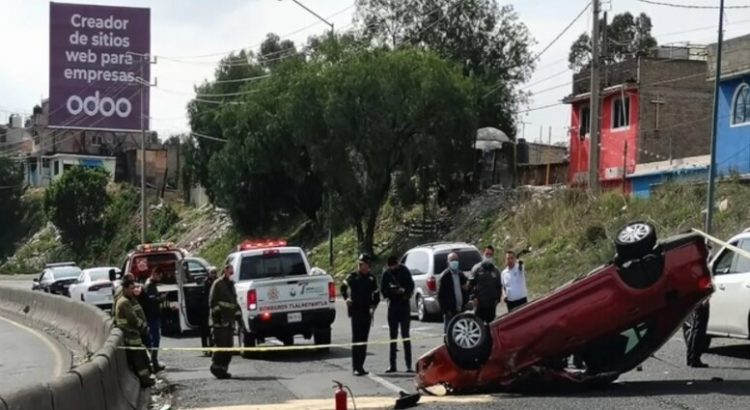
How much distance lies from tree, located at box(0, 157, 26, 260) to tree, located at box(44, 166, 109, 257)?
15688 millimetres

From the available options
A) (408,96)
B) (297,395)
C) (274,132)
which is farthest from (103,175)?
(297,395)

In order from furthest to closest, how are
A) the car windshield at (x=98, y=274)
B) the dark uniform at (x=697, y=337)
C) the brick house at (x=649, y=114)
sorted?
the brick house at (x=649, y=114)
the car windshield at (x=98, y=274)
the dark uniform at (x=697, y=337)

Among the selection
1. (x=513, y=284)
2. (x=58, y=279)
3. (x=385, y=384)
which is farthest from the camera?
(x=58, y=279)

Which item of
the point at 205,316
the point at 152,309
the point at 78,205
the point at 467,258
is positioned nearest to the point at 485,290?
the point at 205,316

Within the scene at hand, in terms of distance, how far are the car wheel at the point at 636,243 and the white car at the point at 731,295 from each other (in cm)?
307

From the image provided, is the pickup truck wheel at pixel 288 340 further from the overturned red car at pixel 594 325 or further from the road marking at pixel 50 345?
the overturned red car at pixel 594 325

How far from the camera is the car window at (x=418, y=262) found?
1091 inches

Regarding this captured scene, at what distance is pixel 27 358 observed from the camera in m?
23.8

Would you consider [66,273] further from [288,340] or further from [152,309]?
[152,309]

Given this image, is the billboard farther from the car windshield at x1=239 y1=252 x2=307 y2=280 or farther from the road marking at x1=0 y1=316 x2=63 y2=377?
the car windshield at x1=239 y1=252 x2=307 y2=280

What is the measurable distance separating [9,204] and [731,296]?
9419 cm

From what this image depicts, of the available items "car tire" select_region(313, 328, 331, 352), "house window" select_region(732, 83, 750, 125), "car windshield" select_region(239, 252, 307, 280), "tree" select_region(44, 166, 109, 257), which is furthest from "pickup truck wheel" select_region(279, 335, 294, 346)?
"tree" select_region(44, 166, 109, 257)

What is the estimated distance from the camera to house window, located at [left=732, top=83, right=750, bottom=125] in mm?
38156

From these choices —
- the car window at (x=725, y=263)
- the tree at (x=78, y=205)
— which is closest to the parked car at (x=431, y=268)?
the car window at (x=725, y=263)
